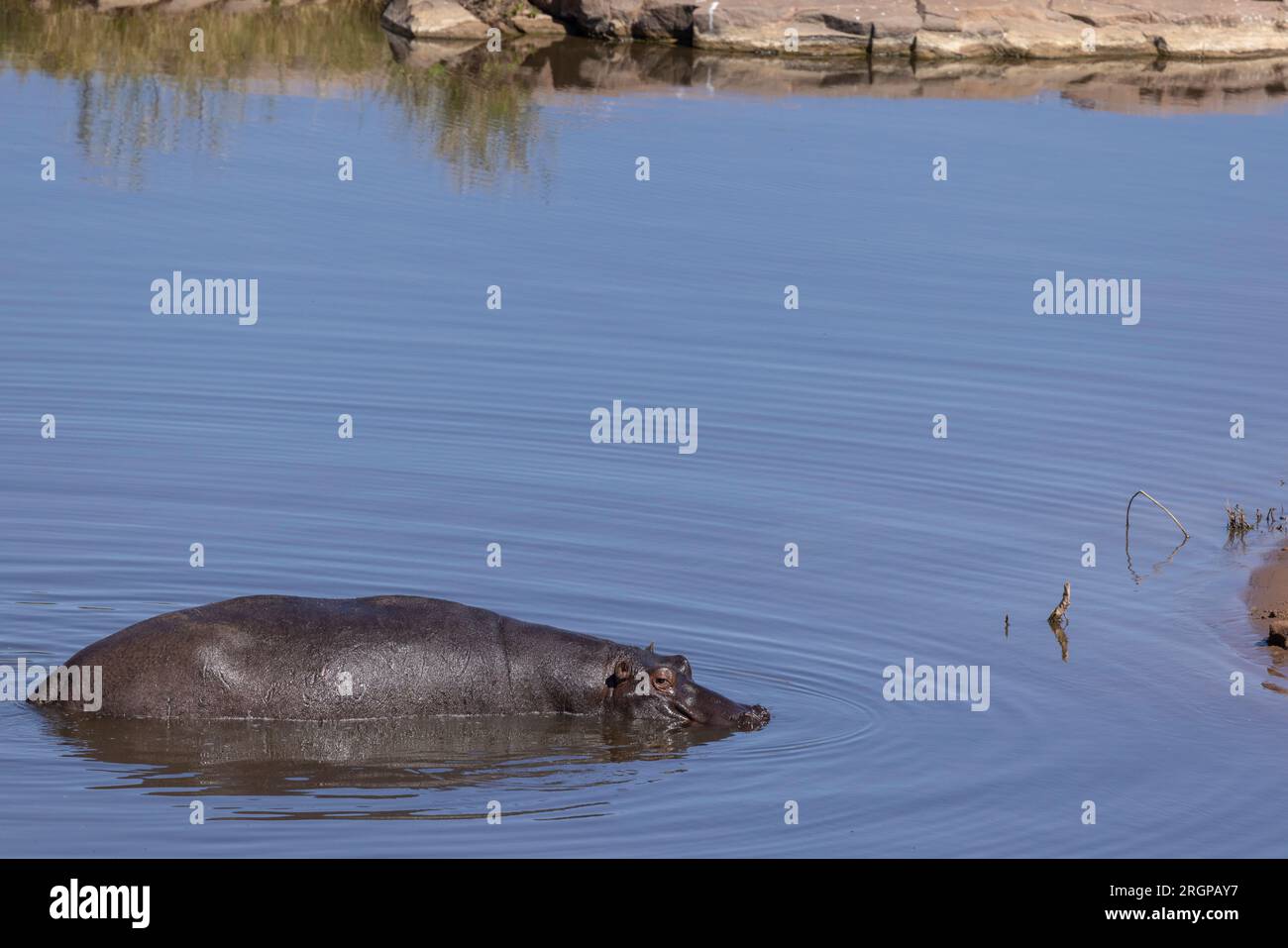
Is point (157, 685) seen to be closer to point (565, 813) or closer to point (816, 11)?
point (565, 813)

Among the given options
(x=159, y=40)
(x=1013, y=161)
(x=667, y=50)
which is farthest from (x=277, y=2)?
(x=1013, y=161)

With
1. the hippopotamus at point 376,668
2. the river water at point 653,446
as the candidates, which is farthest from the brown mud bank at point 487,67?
→ the hippopotamus at point 376,668

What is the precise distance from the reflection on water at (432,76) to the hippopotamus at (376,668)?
13549mm

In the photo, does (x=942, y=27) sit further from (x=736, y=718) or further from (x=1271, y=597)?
(x=736, y=718)

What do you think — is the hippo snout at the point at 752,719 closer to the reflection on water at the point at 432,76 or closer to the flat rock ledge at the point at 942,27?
the reflection on water at the point at 432,76

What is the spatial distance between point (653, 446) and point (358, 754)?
641 cm

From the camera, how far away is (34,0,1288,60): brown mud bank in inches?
1351

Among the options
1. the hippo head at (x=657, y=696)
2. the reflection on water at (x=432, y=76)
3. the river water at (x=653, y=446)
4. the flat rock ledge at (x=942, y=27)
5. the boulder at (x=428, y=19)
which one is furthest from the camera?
the flat rock ledge at (x=942, y=27)

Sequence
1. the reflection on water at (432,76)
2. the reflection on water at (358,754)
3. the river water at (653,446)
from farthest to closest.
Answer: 1. the reflection on water at (432,76)
2. the river water at (653,446)
3. the reflection on water at (358,754)

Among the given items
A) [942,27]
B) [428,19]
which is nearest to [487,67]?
[428,19]

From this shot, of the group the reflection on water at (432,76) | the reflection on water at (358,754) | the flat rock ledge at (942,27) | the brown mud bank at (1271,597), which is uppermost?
the flat rock ledge at (942,27)

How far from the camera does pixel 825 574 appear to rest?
14.8m

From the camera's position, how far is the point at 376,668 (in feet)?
39.3

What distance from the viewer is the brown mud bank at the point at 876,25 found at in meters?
34.3
